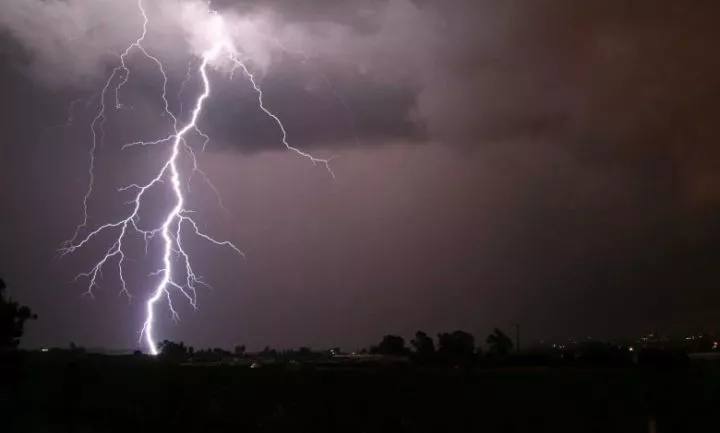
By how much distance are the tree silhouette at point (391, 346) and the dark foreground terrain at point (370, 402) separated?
149 feet

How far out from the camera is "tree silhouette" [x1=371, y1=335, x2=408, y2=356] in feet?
265

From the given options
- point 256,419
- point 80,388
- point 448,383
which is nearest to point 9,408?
point 80,388

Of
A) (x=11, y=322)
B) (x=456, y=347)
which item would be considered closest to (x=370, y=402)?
(x=11, y=322)

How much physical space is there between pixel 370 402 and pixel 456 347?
42.1 meters

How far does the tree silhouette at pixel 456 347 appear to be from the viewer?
5710 centimetres

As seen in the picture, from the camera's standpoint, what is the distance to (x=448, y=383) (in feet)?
102

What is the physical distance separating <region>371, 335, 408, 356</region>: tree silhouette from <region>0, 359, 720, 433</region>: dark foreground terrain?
149 ft

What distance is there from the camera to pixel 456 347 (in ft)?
232

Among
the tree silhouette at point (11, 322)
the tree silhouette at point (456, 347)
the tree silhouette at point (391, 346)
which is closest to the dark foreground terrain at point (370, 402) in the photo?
the tree silhouette at point (11, 322)

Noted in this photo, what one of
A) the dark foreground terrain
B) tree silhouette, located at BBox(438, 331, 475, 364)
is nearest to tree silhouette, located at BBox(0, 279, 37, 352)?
the dark foreground terrain

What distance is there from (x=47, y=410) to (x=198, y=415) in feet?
23.0

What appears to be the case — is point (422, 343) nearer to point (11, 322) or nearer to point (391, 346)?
point (391, 346)

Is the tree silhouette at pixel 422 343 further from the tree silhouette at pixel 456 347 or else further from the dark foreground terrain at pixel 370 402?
the dark foreground terrain at pixel 370 402

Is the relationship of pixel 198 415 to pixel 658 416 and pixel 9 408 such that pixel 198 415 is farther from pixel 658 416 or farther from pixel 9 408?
pixel 658 416
